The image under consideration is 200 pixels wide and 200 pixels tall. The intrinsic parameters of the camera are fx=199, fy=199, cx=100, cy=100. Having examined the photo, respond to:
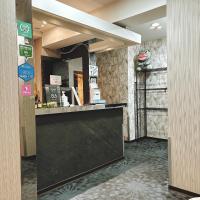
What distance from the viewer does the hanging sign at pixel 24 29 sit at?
1.50 metres

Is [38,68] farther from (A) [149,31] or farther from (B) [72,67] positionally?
(A) [149,31]

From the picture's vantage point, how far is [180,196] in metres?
2.51

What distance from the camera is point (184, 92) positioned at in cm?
256

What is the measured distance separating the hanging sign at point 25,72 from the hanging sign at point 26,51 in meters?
0.07

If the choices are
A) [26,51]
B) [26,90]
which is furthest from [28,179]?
[26,51]

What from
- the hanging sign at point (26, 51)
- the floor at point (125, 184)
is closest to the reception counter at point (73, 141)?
the floor at point (125, 184)

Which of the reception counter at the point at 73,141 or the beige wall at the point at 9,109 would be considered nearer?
the beige wall at the point at 9,109

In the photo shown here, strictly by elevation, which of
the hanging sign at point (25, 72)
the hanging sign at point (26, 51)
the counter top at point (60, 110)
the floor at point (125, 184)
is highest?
the hanging sign at point (26, 51)

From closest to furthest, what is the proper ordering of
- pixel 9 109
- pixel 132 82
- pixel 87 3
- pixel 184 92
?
pixel 9 109 → pixel 184 92 → pixel 87 3 → pixel 132 82

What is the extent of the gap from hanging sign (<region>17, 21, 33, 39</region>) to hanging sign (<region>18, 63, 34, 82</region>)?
23 cm

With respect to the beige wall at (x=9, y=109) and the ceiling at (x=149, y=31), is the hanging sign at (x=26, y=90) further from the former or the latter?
the ceiling at (x=149, y=31)

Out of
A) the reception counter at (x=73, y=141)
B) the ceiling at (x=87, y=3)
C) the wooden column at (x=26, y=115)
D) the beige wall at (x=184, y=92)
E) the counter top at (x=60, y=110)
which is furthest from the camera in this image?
the ceiling at (x=87, y=3)

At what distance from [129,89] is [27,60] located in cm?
426

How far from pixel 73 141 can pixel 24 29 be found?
1.98 m
